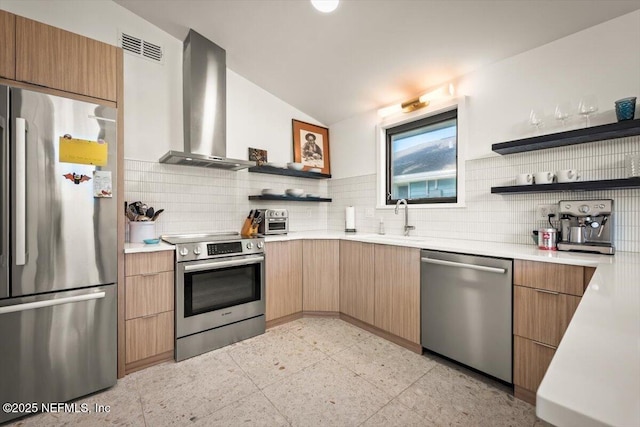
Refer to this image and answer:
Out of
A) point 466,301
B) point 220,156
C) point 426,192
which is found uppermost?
point 220,156

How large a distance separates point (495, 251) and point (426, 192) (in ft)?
4.11

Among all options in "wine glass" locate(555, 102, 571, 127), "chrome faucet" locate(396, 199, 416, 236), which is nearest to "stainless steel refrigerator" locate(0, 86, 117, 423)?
"chrome faucet" locate(396, 199, 416, 236)

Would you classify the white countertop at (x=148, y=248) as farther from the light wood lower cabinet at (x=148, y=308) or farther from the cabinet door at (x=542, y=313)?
the cabinet door at (x=542, y=313)

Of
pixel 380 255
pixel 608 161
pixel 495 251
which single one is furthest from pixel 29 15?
pixel 608 161

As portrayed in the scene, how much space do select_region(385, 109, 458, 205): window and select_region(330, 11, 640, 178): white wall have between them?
0.29m

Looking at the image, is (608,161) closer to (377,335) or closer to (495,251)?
(495,251)

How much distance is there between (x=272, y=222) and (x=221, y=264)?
83cm

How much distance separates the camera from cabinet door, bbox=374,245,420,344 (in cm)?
228

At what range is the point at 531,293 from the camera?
5.50 feet

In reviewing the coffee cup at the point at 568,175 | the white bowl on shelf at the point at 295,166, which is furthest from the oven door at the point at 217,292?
the coffee cup at the point at 568,175

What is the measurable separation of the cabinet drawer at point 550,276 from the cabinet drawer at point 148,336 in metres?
2.47

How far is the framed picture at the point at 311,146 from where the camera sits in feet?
11.9

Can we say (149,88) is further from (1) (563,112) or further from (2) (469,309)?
(1) (563,112)

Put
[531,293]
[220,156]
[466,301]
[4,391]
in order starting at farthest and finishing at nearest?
[220,156] → [466,301] → [531,293] → [4,391]
